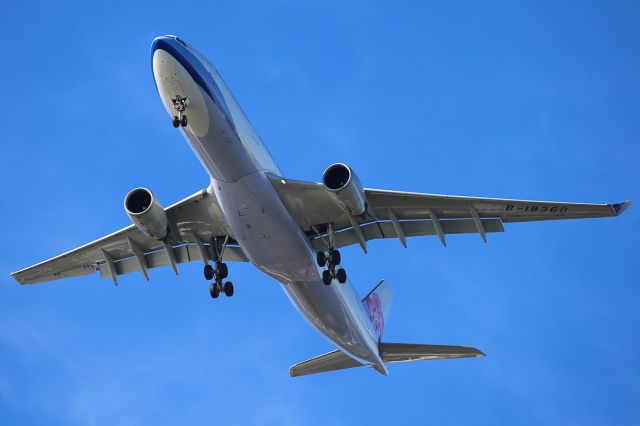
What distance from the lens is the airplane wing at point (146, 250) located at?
2484cm

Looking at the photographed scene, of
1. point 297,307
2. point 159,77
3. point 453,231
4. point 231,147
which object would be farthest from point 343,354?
point 159,77

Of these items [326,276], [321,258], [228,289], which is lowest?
[326,276]

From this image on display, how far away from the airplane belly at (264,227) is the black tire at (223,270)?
6.69 ft

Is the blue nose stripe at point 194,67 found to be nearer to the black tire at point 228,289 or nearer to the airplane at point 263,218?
the airplane at point 263,218

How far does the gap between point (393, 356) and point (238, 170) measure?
11.2 meters

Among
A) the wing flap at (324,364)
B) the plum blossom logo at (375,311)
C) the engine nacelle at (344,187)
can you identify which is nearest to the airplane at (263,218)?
the engine nacelle at (344,187)

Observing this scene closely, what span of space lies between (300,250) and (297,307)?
3289 millimetres

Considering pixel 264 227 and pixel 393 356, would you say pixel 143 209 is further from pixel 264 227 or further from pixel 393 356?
pixel 393 356

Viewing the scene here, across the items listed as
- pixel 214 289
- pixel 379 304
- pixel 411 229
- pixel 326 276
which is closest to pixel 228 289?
pixel 214 289

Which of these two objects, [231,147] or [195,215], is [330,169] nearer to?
[231,147]

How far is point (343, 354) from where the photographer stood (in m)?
30.7

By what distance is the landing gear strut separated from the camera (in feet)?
79.0

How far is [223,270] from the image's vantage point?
1006 inches

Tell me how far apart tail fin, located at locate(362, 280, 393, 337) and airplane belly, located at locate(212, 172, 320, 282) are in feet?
22.4
